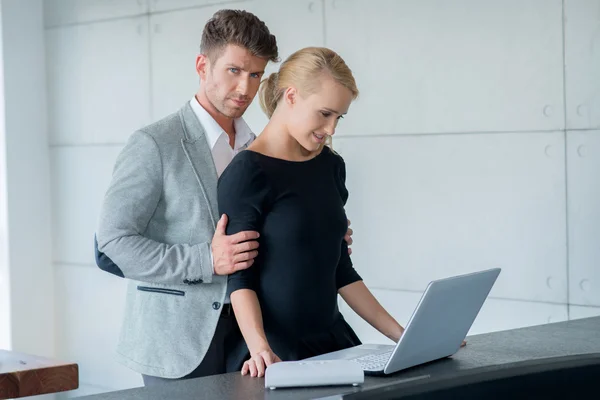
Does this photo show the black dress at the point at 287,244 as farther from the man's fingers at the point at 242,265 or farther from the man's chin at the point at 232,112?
the man's chin at the point at 232,112

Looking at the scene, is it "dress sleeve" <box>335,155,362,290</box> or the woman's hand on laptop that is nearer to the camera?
the woman's hand on laptop

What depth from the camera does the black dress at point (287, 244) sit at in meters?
2.13

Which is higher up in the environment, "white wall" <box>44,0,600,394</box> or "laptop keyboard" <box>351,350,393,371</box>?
"white wall" <box>44,0,600,394</box>

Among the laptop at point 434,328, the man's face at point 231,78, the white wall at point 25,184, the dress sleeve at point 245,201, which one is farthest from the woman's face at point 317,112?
the white wall at point 25,184

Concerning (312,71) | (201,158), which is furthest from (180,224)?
(312,71)

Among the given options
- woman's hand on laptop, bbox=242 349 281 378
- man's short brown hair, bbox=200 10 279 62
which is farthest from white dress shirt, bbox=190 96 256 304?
woman's hand on laptop, bbox=242 349 281 378

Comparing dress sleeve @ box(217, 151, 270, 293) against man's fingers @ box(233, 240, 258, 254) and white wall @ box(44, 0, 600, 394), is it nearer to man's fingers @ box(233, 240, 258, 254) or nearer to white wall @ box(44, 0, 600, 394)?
man's fingers @ box(233, 240, 258, 254)

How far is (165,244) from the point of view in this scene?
236 centimetres

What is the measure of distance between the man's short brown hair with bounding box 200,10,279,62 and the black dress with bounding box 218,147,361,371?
385 millimetres

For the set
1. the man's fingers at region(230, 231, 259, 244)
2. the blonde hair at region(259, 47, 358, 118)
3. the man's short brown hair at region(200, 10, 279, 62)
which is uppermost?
the man's short brown hair at region(200, 10, 279, 62)

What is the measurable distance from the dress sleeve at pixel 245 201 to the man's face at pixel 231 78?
1.16 ft

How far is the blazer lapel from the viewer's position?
7.88 feet

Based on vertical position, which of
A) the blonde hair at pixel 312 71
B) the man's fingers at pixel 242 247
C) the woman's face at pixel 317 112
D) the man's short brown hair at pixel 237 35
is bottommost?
the man's fingers at pixel 242 247

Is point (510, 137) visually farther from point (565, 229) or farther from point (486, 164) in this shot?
point (565, 229)
